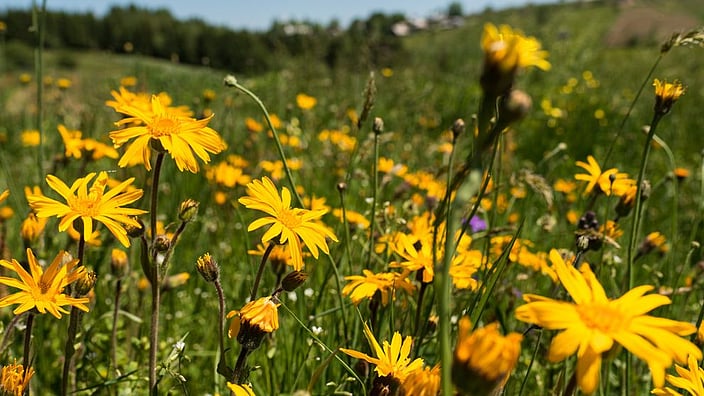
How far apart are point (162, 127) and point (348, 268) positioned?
30.7 inches

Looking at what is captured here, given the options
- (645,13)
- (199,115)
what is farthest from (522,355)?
(645,13)

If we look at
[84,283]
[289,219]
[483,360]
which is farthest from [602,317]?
[84,283]

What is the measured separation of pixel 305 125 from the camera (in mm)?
4766

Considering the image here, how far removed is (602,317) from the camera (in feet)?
2.45

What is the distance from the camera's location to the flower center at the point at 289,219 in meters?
1.18

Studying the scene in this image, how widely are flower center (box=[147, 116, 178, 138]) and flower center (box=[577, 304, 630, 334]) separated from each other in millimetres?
869

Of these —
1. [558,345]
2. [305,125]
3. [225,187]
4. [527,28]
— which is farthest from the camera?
[527,28]

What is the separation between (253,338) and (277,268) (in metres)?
0.50

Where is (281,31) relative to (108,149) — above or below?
above

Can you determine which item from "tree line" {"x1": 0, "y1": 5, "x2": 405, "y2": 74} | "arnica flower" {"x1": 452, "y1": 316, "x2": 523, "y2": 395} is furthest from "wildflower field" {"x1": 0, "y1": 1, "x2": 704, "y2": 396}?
"tree line" {"x1": 0, "y1": 5, "x2": 405, "y2": 74}

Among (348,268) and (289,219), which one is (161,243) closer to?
(289,219)

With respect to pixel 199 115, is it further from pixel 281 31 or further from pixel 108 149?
pixel 281 31

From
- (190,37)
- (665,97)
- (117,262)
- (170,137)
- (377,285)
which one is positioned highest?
(190,37)

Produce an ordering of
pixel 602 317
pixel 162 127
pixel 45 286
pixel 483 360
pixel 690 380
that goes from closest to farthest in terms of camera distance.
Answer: pixel 483 360 → pixel 602 317 → pixel 690 380 → pixel 45 286 → pixel 162 127
